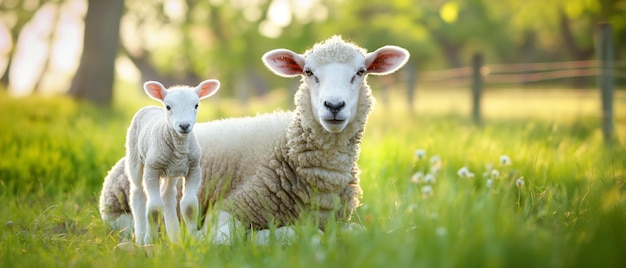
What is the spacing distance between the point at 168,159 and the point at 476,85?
934 cm

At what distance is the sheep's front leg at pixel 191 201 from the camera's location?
3492 millimetres

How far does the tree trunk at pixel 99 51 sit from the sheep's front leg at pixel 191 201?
9.88m

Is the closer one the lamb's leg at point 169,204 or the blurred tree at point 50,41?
the lamb's leg at point 169,204

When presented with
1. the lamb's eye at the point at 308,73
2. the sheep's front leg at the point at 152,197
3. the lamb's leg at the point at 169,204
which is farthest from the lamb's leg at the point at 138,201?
the lamb's eye at the point at 308,73

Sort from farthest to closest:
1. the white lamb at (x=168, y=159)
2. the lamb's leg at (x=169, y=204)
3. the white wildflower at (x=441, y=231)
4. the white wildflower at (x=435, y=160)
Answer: the white wildflower at (x=435, y=160) → the lamb's leg at (x=169, y=204) → the white lamb at (x=168, y=159) → the white wildflower at (x=441, y=231)

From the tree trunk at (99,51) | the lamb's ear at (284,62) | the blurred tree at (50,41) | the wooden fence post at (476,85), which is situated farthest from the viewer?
the blurred tree at (50,41)

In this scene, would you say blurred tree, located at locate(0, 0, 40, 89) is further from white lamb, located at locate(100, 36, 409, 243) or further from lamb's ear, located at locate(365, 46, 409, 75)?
lamb's ear, located at locate(365, 46, 409, 75)

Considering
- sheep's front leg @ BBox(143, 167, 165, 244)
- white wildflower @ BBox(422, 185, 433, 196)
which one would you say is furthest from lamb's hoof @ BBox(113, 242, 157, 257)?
white wildflower @ BBox(422, 185, 433, 196)

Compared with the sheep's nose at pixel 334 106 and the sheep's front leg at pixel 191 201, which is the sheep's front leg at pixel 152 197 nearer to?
the sheep's front leg at pixel 191 201

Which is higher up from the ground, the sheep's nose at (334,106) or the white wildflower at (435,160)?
the sheep's nose at (334,106)

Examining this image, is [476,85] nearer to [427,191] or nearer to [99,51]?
[99,51]

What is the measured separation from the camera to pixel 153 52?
27.7m

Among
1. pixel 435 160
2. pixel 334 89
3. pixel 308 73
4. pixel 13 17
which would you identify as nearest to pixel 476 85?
pixel 435 160

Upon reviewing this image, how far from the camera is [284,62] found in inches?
163
